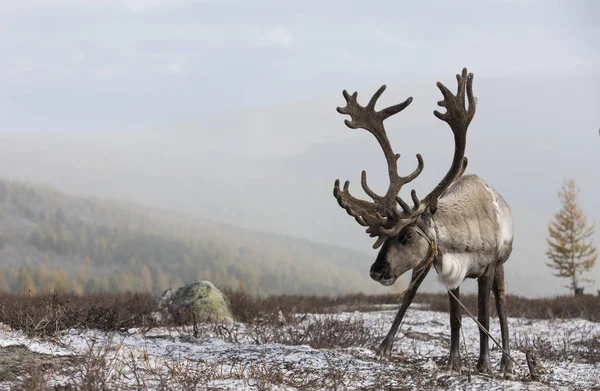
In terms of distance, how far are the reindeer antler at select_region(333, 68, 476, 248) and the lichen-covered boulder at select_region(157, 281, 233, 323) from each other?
197 inches

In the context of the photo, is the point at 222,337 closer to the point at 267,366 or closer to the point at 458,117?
the point at 267,366

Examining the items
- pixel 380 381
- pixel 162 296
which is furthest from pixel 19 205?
pixel 380 381

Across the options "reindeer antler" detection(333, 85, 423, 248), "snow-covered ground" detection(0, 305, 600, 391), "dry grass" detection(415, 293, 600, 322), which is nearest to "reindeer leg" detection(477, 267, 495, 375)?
"snow-covered ground" detection(0, 305, 600, 391)

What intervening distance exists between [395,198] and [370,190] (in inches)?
10.1

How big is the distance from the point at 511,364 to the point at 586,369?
0.97m

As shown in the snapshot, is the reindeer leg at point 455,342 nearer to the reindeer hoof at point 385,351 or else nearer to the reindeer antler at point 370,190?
the reindeer hoof at point 385,351

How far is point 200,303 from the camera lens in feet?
35.0

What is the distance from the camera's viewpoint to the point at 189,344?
6.74 meters

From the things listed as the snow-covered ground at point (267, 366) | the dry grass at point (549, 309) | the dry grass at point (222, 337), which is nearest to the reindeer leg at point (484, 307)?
the snow-covered ground at point (267, 366)

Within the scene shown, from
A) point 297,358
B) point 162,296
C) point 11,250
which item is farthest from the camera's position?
point 11,250

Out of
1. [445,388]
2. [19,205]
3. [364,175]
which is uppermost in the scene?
[19,205]

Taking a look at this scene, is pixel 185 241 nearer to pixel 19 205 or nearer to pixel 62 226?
pixel 62 226

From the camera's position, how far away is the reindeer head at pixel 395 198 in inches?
213

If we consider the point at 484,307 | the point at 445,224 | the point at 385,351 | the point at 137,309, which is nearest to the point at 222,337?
the point at 385,351
